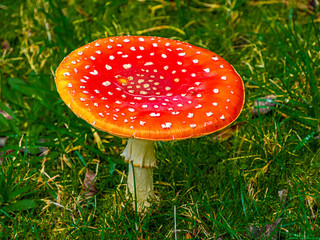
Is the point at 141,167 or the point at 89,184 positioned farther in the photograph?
the point at 89,184

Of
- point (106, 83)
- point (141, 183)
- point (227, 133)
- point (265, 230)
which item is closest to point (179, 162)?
point (141, 183)

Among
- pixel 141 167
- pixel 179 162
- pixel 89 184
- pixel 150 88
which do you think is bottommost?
pixel 89 184

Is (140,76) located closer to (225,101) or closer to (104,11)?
(225,101)

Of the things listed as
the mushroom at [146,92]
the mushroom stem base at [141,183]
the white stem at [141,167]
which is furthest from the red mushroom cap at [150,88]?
the mushroom stem base at [141,183]

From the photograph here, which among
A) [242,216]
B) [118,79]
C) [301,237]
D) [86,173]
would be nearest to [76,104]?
[118,79]

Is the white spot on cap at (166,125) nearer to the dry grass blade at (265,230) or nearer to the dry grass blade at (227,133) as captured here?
the dry grass blade at (265,230)

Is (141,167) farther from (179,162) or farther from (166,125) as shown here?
(166,125)

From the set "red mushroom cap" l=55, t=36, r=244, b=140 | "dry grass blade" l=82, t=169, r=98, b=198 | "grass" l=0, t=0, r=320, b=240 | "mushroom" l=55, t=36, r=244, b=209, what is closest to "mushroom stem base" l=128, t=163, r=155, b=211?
"mushroom" l=55, t=36, r=244, b=209
